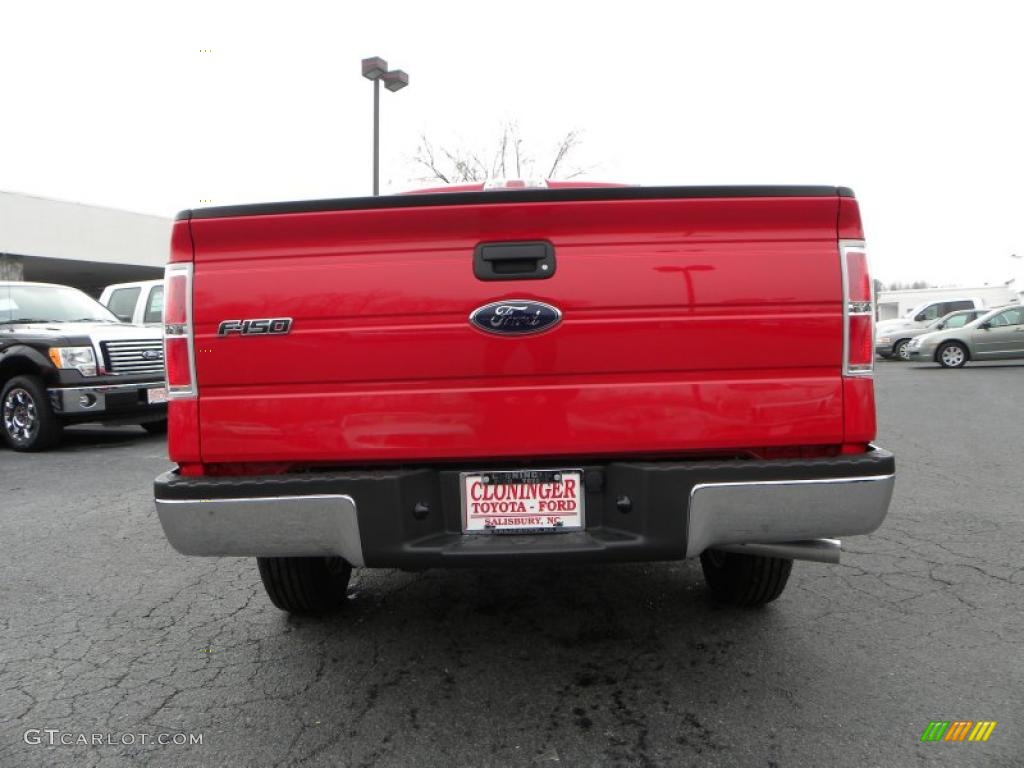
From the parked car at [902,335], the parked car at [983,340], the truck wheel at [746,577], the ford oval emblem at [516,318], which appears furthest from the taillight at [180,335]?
the parked car at [902,335]

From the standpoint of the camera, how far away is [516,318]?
2.29 meters

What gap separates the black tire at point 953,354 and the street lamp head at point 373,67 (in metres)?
15.1

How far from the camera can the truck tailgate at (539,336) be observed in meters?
2.28

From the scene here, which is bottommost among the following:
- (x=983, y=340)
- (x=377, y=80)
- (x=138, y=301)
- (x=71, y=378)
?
(x=71, y=378)

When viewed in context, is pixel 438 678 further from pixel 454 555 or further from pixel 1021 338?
pixel 1021 338

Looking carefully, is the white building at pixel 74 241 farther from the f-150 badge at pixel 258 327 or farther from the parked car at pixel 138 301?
the f-150 badge at pixel 258 327

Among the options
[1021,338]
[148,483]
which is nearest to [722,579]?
[148,483]

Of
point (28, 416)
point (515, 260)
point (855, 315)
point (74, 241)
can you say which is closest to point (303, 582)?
point (515, 260)

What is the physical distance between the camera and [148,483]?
20.2 feet

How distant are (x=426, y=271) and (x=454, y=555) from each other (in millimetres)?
869

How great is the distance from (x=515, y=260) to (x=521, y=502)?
2.47ft

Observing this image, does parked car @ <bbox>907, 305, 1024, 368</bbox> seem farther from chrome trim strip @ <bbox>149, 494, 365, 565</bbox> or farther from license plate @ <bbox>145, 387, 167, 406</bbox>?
chrome trim strip @ <bbox>149, 494, 365, 565</bbox>

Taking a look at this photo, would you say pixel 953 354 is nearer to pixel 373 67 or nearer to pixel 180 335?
pixel 373 67

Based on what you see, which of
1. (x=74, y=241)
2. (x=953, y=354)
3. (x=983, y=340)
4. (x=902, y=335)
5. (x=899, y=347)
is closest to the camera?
(x=983, y=340)
